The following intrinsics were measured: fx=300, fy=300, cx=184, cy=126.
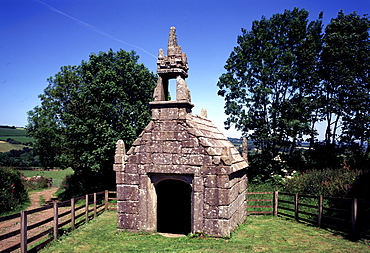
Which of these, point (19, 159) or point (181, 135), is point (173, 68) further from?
point (19, 159)

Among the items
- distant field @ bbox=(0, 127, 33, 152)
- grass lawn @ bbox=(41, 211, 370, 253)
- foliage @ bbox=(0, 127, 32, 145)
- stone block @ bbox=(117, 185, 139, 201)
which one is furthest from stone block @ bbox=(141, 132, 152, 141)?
foliage @ bbox=(0, 127, 32, 145)

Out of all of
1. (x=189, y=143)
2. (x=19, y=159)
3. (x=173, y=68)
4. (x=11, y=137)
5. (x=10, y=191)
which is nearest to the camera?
(x=189, y=143)

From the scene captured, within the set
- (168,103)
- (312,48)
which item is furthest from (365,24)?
(168,103)

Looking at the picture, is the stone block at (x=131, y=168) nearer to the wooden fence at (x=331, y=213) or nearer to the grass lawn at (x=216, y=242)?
A: the grass lawn at (x=216, y=242)

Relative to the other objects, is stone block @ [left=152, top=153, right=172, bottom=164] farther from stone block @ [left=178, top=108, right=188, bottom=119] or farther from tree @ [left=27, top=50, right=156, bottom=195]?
tree @ [left=27, top=50, right=156, bottom=195]

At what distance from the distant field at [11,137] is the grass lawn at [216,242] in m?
48.1

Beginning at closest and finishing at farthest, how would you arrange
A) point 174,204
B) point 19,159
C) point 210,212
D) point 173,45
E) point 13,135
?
point 210,212, point 173,45, point 174,204, point 19,159, point 13,135

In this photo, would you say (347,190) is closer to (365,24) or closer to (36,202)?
(365,24)

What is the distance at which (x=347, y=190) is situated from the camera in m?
16.2

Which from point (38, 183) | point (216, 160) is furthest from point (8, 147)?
point (216, 160)

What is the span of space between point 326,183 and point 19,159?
162 feet

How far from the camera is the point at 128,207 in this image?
36.6ft

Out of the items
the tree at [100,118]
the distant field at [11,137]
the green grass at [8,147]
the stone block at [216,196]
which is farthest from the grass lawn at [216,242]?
the green grass at [8,147]

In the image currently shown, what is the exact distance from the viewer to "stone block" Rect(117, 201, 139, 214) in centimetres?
1106
